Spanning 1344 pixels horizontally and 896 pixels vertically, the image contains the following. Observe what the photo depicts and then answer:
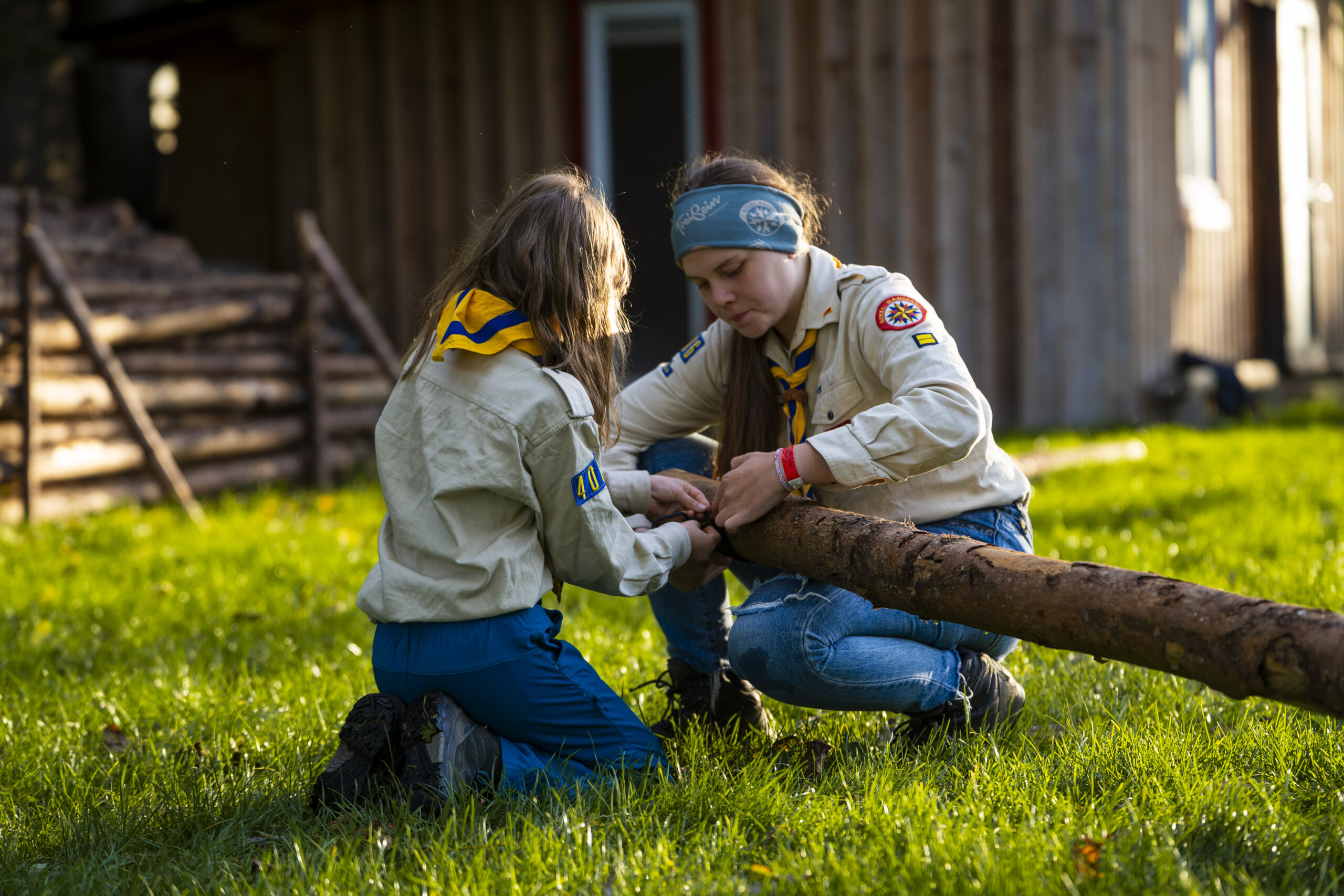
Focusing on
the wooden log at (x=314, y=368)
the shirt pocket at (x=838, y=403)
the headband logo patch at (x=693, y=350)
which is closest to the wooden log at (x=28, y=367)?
the wooden log at (x=314, y=368)

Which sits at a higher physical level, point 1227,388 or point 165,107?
point 165,107

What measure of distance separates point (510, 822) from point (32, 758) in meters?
1.37

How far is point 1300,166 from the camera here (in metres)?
12.0

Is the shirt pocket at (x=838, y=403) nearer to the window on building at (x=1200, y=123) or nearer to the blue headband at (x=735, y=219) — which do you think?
the blue headband at (x=735, y=219)

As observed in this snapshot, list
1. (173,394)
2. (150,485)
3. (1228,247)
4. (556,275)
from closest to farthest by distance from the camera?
(556,275), (150,485), (173,394), (1228,247)

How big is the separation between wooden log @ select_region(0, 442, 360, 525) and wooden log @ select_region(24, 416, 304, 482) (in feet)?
0.24

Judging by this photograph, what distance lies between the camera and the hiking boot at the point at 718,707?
303cm

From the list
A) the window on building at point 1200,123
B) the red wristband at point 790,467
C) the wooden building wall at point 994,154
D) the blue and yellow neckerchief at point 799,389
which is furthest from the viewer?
the window on building at point 1200,123

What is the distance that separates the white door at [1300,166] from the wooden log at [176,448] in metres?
9.17

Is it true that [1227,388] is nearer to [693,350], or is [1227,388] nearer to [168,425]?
[693,350]

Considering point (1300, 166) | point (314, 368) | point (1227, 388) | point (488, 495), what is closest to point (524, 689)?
point (488, 495)

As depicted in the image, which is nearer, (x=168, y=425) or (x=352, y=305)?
(x=168, y=425)

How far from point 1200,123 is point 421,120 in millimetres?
6506

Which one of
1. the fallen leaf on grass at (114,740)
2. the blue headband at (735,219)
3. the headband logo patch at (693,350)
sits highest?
the blue headband at (735,219)
